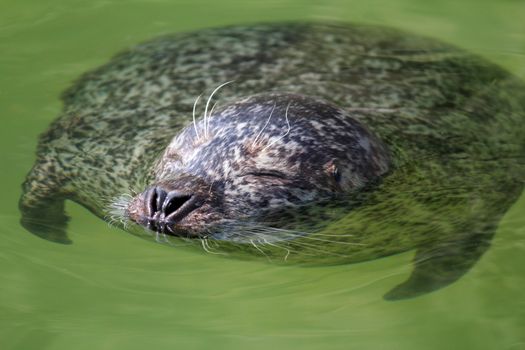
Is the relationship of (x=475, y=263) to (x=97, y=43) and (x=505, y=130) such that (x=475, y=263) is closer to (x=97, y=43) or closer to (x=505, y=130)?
(x=505, y=130)

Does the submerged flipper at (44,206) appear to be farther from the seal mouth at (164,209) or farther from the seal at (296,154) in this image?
the seal mouth at (164,209)

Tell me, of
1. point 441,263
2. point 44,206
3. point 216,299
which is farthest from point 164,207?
point 441,263

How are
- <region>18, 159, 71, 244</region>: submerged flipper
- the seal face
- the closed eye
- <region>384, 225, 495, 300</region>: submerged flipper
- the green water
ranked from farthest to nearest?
<region>18, 159, 71, 244</region>: submerged flipper, the closed eye, the seal face, <region>384, 225, 495, 300</region>: submerged flipper, the green water

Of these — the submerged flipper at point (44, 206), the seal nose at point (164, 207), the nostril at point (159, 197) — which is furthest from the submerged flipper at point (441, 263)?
the submerged flipper at point (44, 206)

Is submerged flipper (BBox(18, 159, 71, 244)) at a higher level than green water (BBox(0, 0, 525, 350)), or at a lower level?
higher

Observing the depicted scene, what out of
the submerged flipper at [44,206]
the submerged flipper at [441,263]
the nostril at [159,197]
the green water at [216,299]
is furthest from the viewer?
the submerged flipper at [44,206]

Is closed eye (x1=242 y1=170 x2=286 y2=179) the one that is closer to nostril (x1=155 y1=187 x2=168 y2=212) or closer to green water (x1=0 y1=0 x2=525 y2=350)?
green water (x1=0 y1=0 x2=525 y2=350)

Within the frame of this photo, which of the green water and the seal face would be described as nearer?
the green water

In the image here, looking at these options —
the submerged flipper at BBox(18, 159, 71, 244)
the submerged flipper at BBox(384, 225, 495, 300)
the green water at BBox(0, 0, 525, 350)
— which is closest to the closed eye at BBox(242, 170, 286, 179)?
the green water at BBox(0, 0, 525, 350)
